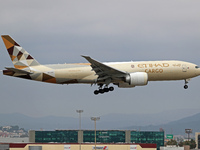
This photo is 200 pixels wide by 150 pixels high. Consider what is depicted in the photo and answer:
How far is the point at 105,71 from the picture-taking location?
8269 cm

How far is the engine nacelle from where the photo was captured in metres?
82.0

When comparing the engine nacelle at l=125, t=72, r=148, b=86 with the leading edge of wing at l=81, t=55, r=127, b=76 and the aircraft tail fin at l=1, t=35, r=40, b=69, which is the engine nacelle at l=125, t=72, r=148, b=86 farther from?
the aircraft tail fin at l=1, t=35, r=40, b=69

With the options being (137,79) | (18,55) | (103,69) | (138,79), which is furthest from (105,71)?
(18,55)

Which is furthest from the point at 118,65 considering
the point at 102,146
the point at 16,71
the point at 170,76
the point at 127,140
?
the point at 127,140

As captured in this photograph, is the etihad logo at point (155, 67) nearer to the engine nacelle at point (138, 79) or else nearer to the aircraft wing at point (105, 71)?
the engine nacelle at point (138, 79)

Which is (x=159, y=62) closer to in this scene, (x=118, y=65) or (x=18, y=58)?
(x=118, y=65)

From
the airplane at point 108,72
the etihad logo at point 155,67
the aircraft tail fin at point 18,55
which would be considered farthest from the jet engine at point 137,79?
the aircraft tail fin at point 18,55

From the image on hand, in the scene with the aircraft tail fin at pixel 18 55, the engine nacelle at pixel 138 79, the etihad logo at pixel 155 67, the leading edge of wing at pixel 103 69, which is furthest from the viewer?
the aircraft tail fin at pixel 18 55

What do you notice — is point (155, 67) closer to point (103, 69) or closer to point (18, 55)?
point (103, 69)

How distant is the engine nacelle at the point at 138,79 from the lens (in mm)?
82000

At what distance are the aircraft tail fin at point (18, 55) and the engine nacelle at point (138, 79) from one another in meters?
17.9

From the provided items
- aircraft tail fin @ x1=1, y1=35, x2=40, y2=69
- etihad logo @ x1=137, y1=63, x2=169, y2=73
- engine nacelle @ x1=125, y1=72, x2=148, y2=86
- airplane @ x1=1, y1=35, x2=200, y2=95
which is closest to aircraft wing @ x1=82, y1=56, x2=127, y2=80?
airplane @ x1=1, y1=35, x2=200, y2=95

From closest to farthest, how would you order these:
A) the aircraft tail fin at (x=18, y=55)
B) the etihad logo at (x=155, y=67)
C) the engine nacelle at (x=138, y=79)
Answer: the engine nacelle at (x=138, y=79)
the etihad logo at (x=155, y=67)
the aircraft tail fin at (x=18, y=55)

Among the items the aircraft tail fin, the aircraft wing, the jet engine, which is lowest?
the jet engine
